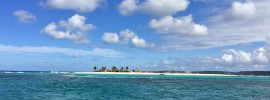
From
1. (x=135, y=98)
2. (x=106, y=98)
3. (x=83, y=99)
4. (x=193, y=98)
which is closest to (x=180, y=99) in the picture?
(x=193, y=98)

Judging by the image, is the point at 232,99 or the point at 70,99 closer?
the point at 70,99

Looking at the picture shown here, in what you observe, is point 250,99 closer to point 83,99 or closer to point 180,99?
point 180,99

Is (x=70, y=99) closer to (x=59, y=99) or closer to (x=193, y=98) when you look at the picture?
(x=59, y=99)

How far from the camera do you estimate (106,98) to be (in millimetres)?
40844

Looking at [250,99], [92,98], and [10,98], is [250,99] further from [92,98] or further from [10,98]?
[10,98]

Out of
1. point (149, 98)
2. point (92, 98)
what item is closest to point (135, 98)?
point (149, 98)

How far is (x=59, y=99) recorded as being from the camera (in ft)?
125

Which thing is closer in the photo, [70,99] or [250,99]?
[70,99]

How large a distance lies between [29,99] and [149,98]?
46.0ft

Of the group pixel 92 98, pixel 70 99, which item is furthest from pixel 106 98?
pixel 70 99

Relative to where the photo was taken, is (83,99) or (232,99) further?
(232,99)

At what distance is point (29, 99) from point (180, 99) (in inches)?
685

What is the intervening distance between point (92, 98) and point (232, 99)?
56.8ft

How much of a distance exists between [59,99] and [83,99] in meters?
2.74
